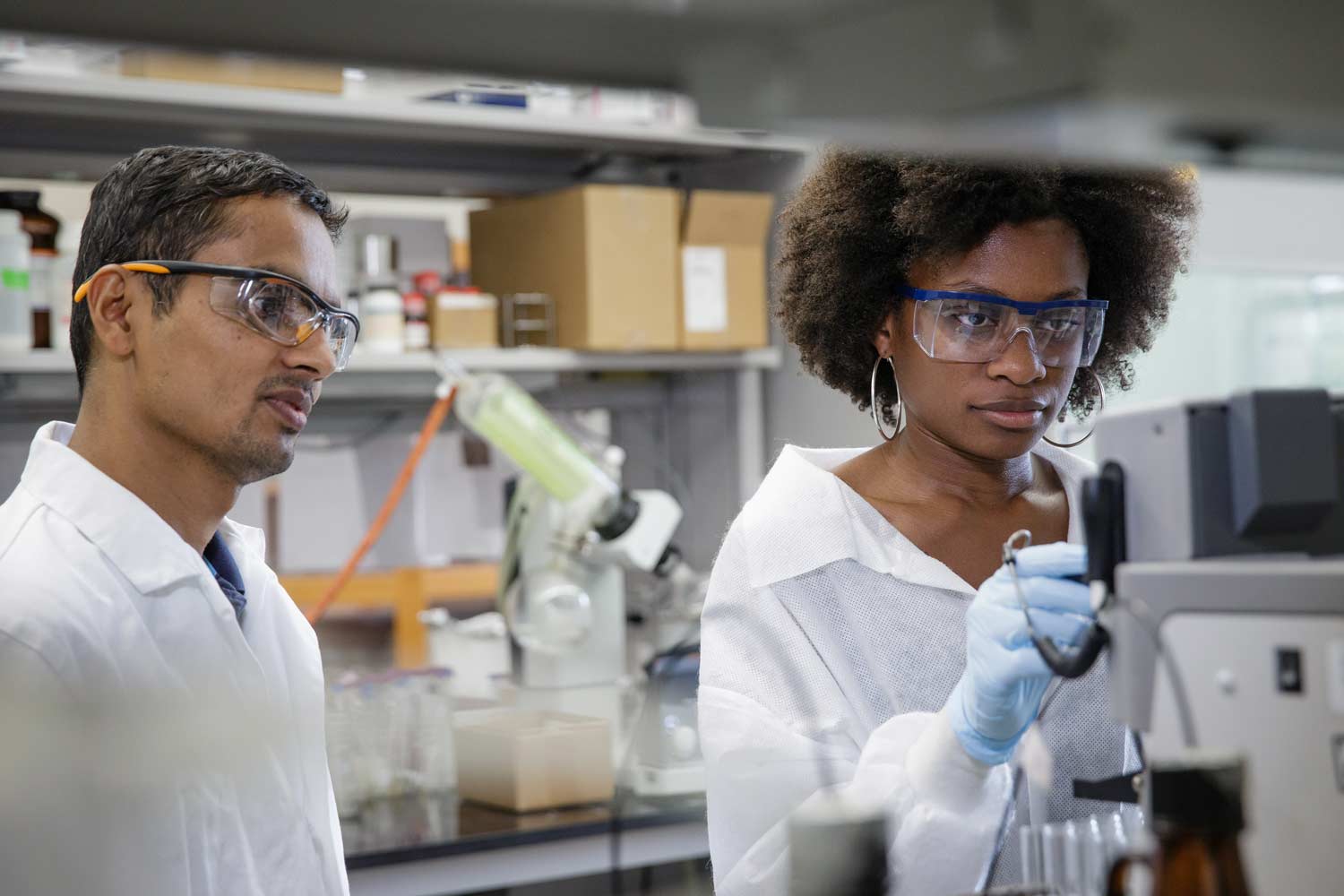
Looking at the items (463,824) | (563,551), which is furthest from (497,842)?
(563,551)

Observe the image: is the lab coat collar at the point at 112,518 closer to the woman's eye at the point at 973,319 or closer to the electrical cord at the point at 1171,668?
the woman's eye at the point at 973,319

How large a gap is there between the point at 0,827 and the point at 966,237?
989 millimetres

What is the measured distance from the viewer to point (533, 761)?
234cm

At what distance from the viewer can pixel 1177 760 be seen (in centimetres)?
62

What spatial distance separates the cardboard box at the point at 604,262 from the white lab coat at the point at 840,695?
4.74 feet

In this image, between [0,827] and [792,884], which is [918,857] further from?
[0,827]

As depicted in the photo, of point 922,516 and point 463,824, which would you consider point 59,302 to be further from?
point 922,516

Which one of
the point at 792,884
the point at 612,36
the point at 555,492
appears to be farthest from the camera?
the point at 555,492

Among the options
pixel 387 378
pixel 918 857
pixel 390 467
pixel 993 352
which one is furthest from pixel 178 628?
pixel 390 467

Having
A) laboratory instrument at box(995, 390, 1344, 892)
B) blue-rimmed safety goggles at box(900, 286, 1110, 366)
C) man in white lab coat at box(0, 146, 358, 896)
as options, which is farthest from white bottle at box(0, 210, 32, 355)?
laboratory instrument at box(995, 390, 1344, 892)

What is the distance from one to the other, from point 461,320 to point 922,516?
157 centimetres

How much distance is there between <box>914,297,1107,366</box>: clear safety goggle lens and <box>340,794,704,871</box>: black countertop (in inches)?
50.4

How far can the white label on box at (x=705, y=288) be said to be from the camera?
9.72 feet

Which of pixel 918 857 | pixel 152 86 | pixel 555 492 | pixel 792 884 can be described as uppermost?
pixel 152 86
